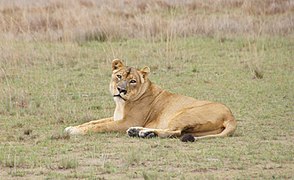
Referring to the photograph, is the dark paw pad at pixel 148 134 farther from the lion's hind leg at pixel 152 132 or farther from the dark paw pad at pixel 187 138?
the dark paw pad at pixel 187 138

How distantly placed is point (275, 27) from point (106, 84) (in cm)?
629

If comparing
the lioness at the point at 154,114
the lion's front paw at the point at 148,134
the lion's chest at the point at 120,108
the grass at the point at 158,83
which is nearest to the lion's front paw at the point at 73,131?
the lioness at the point at 154,114

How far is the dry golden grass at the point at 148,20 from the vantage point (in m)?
17.5

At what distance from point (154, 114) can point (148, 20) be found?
9.65 m

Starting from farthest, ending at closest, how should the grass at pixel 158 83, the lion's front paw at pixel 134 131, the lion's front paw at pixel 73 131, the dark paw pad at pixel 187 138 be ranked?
the lion's front paw at pixel 73 131 → the lion's front paw at pixel 134 131 → the dark paw pad at pixel 187 138 → the grass at pixel 158 83

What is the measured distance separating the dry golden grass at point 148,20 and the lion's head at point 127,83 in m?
7.09

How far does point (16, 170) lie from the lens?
656 cm

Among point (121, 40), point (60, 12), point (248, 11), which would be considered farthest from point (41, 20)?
point (248, 11)

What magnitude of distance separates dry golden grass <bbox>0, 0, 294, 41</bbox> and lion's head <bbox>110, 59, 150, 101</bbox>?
7085 millimetres

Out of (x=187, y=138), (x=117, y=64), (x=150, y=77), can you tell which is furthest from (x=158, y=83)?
(x=187, y=138)

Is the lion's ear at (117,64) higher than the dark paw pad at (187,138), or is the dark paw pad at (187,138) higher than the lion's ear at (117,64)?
the lion's ear at (117,64)

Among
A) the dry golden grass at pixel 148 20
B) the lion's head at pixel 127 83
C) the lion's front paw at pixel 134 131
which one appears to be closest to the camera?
the lion's front paw at pixel 134 131

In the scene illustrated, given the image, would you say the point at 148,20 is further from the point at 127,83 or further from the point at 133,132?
the point at 133,132

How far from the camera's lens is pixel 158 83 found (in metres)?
13.2
